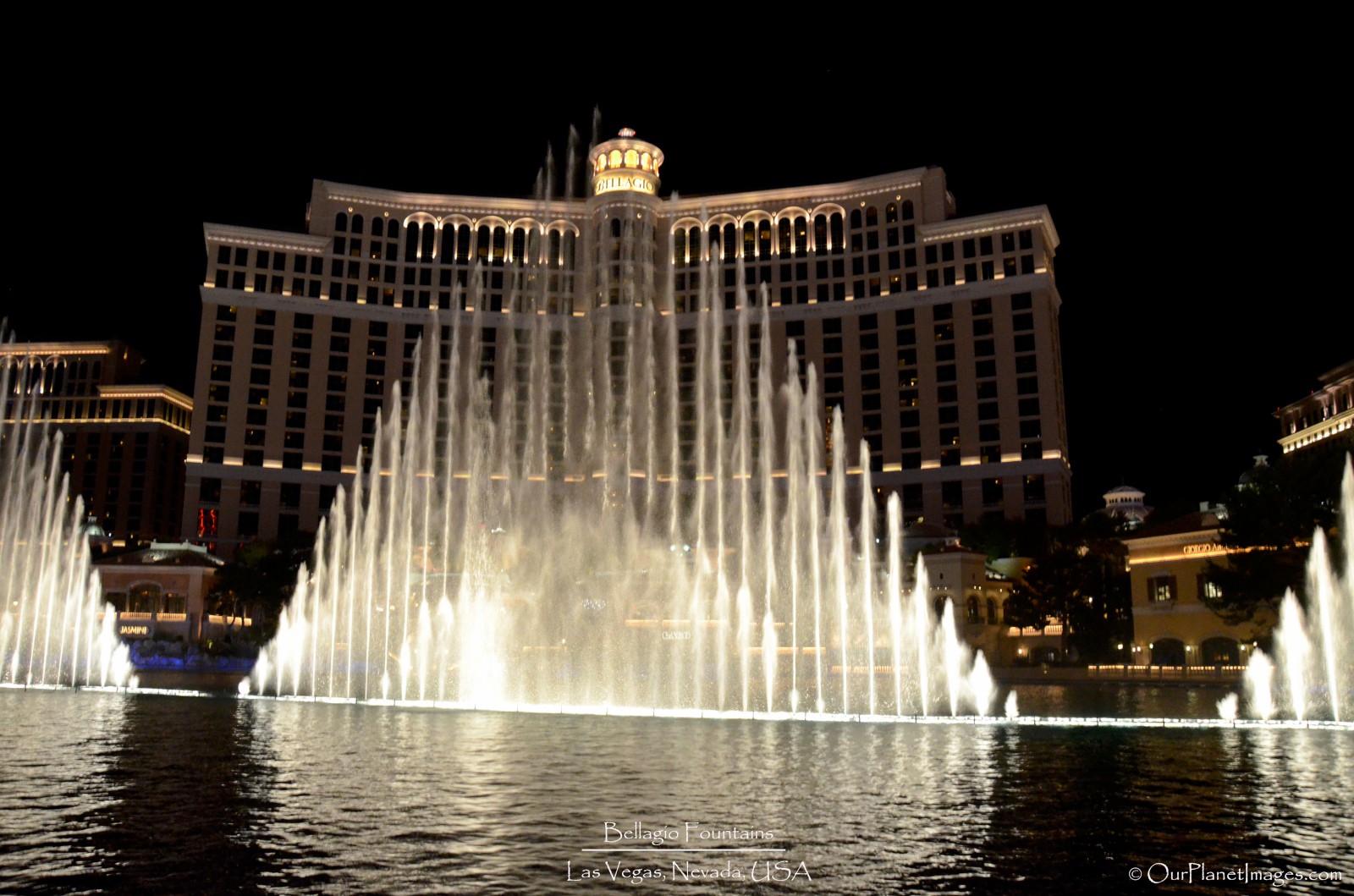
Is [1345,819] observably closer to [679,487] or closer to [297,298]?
[679,487]

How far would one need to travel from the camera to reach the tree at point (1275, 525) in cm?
4819

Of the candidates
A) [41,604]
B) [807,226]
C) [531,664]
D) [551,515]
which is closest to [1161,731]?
[531,664]

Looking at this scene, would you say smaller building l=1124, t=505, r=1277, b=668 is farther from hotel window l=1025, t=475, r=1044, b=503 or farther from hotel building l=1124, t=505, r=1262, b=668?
hotel window l=1025, t=475, r=1044, b=503

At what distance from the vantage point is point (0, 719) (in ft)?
92.0

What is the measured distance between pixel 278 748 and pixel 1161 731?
70.2 ft

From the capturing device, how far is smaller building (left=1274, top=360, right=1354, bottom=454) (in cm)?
10519

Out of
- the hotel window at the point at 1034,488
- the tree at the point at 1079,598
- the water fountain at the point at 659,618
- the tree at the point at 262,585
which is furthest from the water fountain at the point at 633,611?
the hotel window at the point at 1034,488

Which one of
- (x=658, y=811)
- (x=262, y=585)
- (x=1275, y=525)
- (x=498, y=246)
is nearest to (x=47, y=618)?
(x=262, y=585)

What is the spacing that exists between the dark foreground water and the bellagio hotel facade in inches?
3212

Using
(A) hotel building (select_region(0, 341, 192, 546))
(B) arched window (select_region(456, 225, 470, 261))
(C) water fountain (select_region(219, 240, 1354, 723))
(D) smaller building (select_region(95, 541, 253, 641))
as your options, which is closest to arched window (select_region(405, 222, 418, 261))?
(B) arched window (select_region(456, 225, 470, 261))

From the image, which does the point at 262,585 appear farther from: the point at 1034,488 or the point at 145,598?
the point at 1034,488

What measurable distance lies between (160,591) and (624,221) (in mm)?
58689

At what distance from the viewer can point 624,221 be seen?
4520 inches

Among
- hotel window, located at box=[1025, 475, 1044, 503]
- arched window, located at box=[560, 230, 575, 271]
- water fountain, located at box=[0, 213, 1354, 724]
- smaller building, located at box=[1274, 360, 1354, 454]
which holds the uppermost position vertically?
arched window, located at box=[560, 230, 575, 271]
